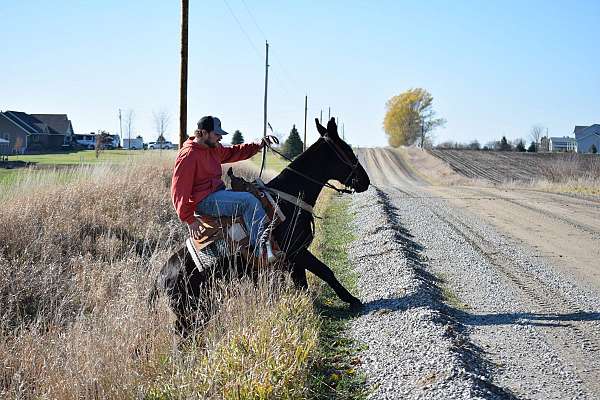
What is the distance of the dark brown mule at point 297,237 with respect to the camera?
7566 mm

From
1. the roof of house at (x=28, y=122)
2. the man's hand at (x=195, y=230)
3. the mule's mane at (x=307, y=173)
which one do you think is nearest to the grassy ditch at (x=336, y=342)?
the mule's mane at (x=307, y=173)

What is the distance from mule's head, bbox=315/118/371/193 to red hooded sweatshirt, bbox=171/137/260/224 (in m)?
1.85

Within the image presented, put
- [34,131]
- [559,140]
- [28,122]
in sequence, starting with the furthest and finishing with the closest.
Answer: [559,140] < [28,122] < [34,131]

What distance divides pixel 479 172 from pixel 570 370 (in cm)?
6484

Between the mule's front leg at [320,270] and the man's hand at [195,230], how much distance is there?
1543 millimetres

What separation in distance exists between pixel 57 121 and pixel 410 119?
263 ft

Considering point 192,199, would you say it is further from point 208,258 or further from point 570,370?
point 570,370

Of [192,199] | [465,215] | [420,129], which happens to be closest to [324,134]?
[192,199]

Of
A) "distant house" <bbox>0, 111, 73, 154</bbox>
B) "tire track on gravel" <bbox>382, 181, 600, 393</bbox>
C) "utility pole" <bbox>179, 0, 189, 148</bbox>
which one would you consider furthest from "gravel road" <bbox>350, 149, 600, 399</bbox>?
"distant house" <bbox>0, 111, 73, 154</bbox>

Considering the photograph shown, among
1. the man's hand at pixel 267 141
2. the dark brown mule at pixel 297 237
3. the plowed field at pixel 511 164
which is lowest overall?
the plowed field at pixel 511 164

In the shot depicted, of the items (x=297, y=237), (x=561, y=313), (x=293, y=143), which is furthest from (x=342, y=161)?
(x=293, y=143)

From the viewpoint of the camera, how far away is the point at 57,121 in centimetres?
9538

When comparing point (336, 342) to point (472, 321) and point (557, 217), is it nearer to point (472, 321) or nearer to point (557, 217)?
point (472, 321)

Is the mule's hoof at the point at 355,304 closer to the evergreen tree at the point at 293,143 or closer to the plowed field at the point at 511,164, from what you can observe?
the plowed field at the point at 511,164
